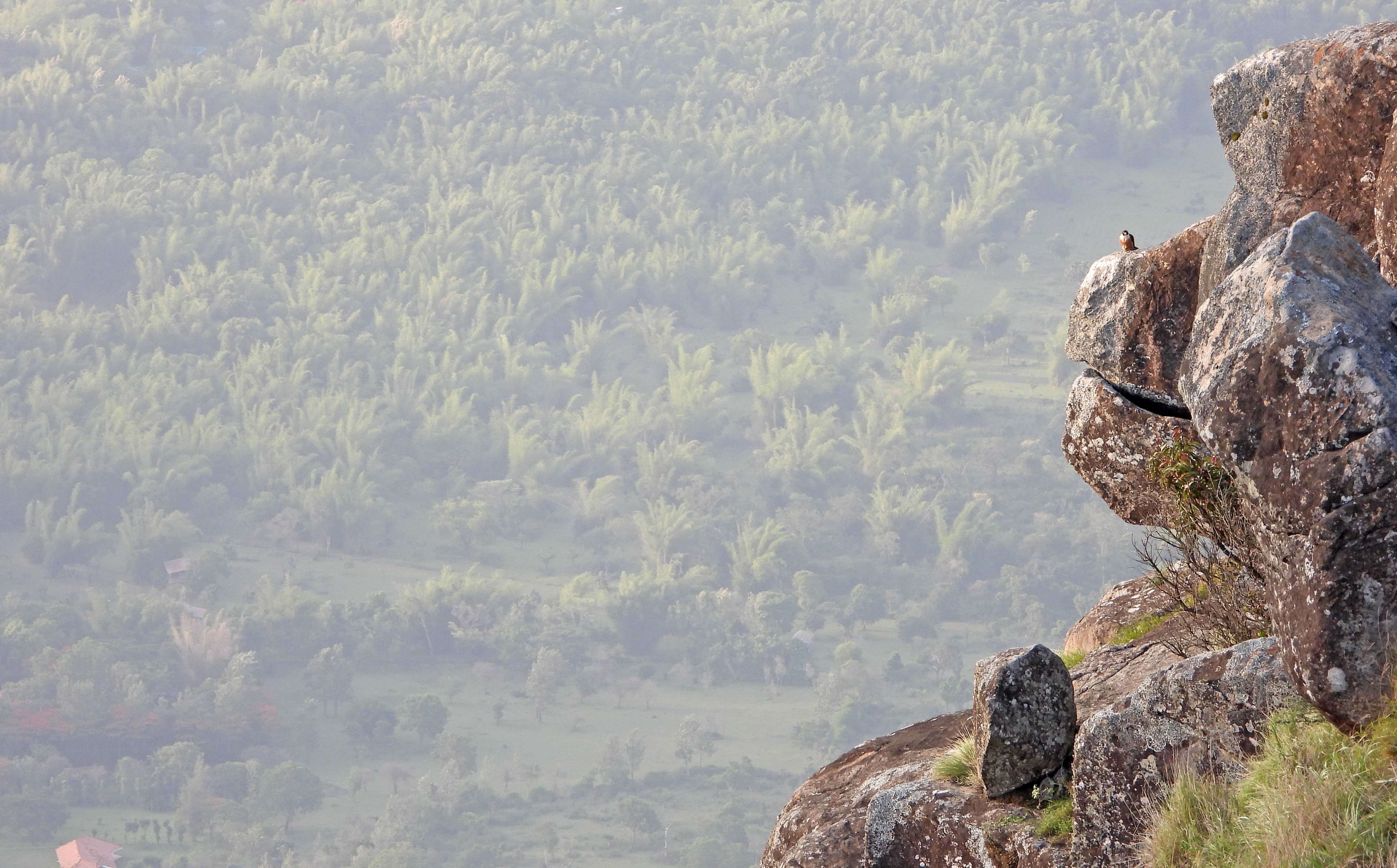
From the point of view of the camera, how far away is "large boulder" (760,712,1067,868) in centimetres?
716

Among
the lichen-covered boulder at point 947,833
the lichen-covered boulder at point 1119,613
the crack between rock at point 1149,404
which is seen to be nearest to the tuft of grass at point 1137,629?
the lichen-covered boulder at point 1119,613

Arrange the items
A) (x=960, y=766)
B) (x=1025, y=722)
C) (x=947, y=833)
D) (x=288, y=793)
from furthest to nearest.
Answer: (x=288, y=793), (x=960, y=766), (x=947, y=833), (x=1025, y=722)

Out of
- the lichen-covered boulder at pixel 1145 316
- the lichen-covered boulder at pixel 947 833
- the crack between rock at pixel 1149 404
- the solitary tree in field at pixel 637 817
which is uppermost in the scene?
the lichen-covered boulder at pixel 1145 316

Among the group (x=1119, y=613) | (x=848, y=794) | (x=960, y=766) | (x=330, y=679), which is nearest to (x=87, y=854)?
(x=330, y=679)

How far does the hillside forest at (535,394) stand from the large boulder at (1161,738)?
25448mm

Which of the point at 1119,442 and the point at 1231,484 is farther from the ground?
the point at 1119,442

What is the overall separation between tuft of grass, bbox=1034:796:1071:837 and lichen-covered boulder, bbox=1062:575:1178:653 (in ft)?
9.52

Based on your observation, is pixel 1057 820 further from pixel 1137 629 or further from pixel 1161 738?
pixel 1137 629

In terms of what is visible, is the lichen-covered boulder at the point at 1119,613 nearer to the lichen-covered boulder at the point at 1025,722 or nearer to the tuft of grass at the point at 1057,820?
the lichen-covered boulder at the point at 1025,722

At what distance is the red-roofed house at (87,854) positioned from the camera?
2955 cm

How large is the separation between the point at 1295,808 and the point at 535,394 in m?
53.5

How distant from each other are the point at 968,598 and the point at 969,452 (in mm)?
9554

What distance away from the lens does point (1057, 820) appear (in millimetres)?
6965

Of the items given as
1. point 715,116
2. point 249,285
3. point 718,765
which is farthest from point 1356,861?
point 715,116
